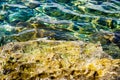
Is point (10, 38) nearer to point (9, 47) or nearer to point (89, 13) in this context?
point (9, 47)

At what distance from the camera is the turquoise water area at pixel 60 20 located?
27.2ft

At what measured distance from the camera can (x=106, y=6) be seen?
11203mm

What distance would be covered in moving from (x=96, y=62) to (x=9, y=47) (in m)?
2.06

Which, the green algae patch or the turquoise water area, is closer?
the green algae patch

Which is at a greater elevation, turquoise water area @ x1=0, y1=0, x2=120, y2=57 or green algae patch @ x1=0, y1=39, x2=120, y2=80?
green algae patch @ x1=0, y1=39, x2=120, y2=80

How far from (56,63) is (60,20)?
4817mm

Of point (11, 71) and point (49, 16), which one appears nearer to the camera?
point (11, 71)

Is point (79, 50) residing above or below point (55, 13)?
above

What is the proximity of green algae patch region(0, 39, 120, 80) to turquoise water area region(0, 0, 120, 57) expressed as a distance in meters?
1.87

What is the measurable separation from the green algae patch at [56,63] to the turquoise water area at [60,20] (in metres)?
1.87

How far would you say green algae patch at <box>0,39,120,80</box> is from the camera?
4827 mm

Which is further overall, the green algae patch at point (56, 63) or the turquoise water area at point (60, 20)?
the turquoise water area at point (60, 20)

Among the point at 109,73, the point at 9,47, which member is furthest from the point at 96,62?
the point at 9,47

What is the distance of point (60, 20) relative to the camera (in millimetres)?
9750
